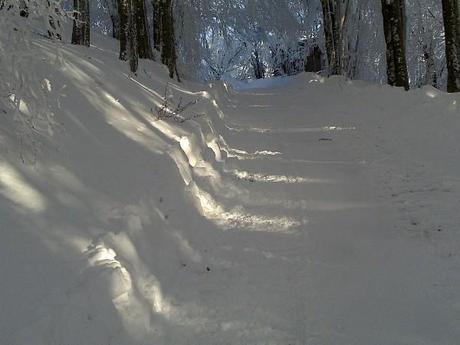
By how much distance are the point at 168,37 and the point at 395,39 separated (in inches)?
226

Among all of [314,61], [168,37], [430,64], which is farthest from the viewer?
[314,61]

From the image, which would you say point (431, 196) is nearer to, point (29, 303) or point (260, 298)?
point (260, 298)

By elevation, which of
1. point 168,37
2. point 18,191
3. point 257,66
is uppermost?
point 257,66

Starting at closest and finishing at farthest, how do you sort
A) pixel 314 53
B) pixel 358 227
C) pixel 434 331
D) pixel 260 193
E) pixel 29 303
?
1. pixel 29 303
2. pixel 434 331
3. pixel 358 227
4. pixel 260 193
5. pixel 314 53

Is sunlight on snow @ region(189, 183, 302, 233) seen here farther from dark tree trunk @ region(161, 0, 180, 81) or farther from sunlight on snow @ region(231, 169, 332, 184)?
dark tree trunk @ region(161, 0, 180, 81)

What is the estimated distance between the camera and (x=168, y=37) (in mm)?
13617

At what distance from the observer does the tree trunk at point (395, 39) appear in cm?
1212

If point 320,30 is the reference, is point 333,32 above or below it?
below

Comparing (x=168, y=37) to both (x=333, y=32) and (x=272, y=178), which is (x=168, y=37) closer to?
(x=333, y=32)

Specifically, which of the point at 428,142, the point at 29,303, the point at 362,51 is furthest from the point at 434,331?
the point at 362,51

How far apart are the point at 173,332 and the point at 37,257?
1003 millimetres

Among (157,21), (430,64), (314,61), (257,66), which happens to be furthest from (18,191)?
(257,66)

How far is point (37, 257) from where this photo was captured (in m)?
3.07

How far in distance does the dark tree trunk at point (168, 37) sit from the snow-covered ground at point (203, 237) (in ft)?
19.4
